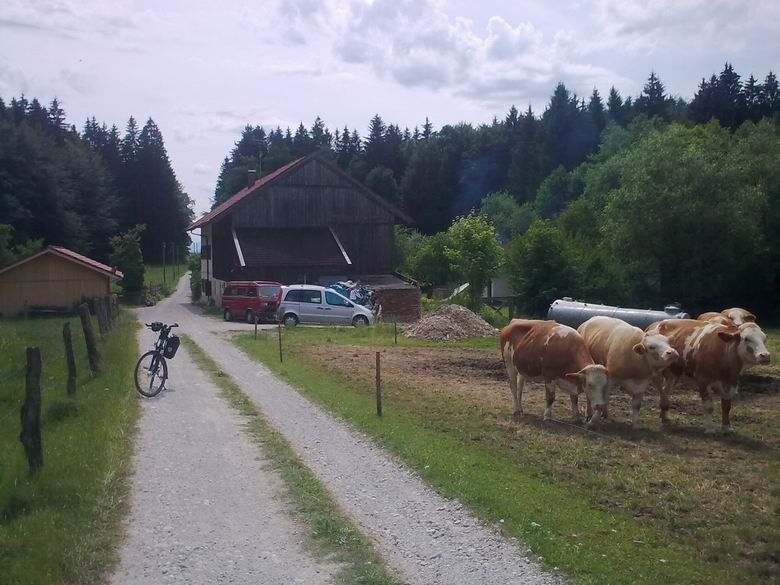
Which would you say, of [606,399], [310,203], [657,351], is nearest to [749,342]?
[657,351]

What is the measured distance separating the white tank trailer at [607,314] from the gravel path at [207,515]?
12633 mm

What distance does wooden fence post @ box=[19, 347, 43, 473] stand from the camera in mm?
9531

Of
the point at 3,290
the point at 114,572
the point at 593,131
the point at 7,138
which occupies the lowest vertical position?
the point at 114,572

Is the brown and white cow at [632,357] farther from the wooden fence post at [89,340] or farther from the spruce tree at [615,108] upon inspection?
the spruce tree at [615,108]

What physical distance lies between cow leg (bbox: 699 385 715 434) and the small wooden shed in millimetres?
34656

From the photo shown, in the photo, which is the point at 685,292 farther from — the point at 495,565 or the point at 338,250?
the point at 495,565

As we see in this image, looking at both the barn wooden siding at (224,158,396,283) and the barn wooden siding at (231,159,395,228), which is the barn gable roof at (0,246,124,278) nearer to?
the barn wooden siding at (224,158,396,283)

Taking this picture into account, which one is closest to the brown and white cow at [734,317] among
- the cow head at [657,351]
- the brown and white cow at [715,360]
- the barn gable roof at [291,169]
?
the brown and white cow at [715,360]

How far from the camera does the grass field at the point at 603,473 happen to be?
7168 millimetres

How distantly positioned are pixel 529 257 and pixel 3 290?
2526 centimetres

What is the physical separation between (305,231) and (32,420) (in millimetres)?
43390

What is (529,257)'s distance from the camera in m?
38.9

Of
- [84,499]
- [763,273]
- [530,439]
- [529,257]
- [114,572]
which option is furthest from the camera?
[763,273]

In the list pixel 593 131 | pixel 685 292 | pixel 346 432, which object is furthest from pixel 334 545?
pixel 593 131
